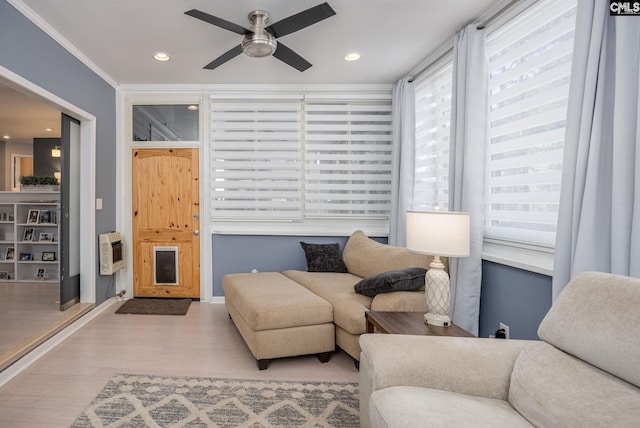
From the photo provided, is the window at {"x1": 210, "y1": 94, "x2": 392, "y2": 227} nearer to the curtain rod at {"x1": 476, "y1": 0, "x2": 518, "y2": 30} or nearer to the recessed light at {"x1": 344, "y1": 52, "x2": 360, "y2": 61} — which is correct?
the recessed light at {"x1": 344, "y1": 52, "x2": 360, "y2": 61}

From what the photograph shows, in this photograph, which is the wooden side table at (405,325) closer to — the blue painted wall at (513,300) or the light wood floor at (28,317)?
the blue painted wall at (513,300)

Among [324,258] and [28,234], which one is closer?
[324,258]

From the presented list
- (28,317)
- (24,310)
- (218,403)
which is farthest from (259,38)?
(24,310)

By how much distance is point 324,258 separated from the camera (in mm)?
3727

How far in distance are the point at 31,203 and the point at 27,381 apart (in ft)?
13.9

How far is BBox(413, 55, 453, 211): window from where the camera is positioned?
10.3 ft

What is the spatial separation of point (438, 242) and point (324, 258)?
201 cm

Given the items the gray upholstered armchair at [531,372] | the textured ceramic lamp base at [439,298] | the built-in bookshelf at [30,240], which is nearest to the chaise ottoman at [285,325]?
the textured ceramic lamp base at [439,298]

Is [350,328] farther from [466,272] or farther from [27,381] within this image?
[27,381]

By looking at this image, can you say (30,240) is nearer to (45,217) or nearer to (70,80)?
(45,217)

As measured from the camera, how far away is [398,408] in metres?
1.16

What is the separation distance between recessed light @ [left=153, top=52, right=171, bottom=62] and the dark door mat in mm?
2738

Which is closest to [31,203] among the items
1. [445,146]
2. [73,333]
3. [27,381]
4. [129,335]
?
[73,333]

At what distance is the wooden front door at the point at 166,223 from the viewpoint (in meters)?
4.14
